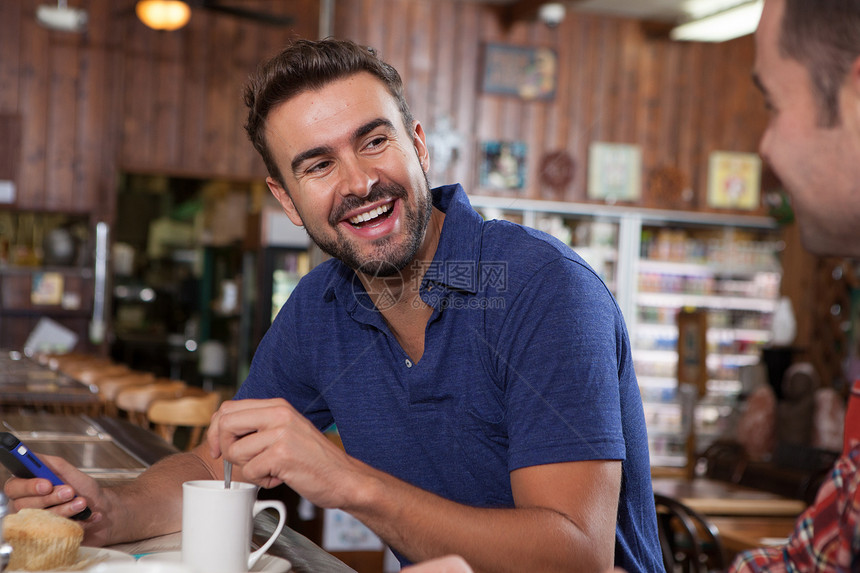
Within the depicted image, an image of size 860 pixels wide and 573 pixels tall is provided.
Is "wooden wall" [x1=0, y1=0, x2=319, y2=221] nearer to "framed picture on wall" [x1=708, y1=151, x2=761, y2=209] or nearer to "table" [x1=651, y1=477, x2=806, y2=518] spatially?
"framed picture on wall" [x1=708, y1=151, x2=761, y2=209]

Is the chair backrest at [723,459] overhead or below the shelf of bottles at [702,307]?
below

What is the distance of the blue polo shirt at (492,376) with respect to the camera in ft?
3.93

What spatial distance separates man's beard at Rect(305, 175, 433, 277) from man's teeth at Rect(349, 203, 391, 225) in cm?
2

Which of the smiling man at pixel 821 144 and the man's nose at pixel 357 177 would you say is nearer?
the smiling man at pixel 821 144

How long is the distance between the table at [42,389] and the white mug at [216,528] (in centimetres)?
269

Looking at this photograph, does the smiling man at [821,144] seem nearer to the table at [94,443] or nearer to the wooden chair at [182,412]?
the table at [94,443]

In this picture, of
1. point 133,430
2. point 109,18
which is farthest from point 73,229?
point 133,430

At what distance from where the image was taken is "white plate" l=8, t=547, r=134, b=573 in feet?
3.27

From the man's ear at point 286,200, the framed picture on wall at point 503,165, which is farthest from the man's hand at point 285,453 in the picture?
the framed picture on wall at point 503,165

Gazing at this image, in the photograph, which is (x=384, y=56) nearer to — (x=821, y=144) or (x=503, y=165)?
(x=503, y=165)

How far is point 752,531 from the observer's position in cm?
315

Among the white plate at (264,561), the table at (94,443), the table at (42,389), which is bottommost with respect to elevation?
the table at (42,389)

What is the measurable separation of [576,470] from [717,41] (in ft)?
26.7

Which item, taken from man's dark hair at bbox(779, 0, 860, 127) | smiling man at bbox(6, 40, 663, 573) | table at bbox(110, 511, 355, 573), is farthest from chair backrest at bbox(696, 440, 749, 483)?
man's dark hair at bbox(779, 0, 860, 127)
